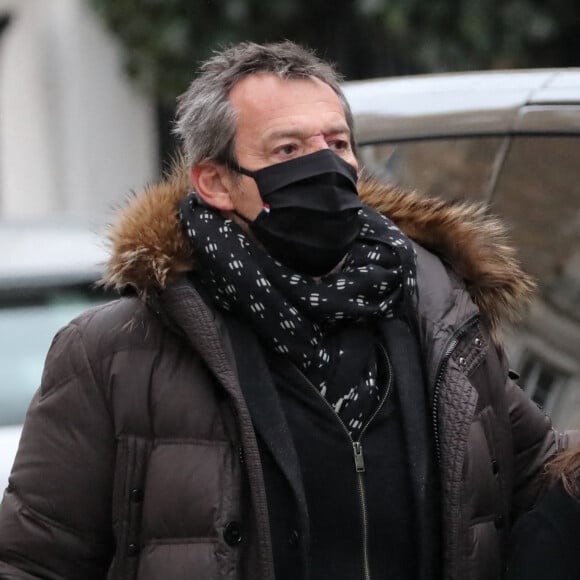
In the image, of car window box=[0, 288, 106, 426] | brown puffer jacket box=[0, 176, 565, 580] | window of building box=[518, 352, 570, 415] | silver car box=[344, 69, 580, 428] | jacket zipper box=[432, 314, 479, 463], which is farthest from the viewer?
car window box=[0, 288, 106, 426]

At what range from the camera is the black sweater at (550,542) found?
7.12 ft

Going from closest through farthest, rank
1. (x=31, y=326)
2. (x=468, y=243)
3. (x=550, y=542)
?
(x=550, y=542), (x=468, y=243), (x=31, y=326)

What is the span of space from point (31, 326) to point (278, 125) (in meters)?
1.96

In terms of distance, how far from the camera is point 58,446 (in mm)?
2396

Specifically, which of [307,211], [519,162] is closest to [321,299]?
[307,211]

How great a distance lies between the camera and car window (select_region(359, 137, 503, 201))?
3889 millimetres

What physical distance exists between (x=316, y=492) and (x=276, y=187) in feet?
1.72

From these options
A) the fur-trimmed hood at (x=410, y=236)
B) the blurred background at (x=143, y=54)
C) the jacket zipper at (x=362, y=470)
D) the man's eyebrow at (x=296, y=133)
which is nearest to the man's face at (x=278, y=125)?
the man's eyebrow at (x=296, y=133)

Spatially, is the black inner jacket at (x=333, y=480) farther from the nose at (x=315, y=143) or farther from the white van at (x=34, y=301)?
the white van at (x=34, y=301)

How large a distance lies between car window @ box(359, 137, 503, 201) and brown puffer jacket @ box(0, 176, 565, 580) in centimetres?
142

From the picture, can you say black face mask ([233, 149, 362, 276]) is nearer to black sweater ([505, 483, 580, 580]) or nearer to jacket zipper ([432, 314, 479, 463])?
jacket zipper ([432, 314, 479, 463])

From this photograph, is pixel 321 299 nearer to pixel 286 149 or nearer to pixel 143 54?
pixel 286 149

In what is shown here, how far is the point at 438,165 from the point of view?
13.1 feet

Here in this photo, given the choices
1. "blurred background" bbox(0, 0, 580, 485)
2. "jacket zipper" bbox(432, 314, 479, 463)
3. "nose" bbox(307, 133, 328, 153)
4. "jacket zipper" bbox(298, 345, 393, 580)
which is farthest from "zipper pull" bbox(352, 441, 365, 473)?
"blurred background" bbox(0, 0, 580, 485)
